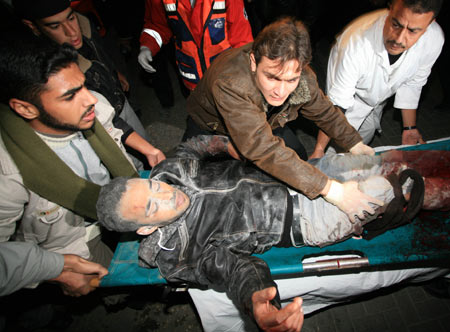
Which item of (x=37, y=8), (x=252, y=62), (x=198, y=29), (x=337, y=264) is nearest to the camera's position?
(x=252, y=62)

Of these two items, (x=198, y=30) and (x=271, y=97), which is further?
(x=198, y=30)

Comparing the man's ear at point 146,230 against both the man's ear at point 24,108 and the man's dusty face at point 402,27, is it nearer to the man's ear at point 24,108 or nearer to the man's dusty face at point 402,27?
the man's ear at point 24,108

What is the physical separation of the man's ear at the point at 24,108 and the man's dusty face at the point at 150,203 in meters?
0.69

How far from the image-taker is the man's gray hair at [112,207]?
1413mm

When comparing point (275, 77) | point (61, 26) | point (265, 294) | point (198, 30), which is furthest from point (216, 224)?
point (61, 26)

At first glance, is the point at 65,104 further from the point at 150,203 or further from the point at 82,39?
the point at 82,39

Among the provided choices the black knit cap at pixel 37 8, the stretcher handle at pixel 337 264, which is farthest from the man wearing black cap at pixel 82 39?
the stretcher handle at pixel 337 264

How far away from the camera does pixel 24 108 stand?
142cm

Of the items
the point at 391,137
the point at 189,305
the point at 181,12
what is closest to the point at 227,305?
the point at 189,305

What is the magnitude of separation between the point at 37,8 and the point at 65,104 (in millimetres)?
1129

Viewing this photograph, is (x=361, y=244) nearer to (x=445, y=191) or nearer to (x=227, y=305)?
(x=445, y=191)

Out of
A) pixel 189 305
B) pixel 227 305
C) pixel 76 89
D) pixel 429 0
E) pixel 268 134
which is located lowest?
pixel 189 305

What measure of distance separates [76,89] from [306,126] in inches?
120

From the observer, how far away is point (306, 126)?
3.67 meters
